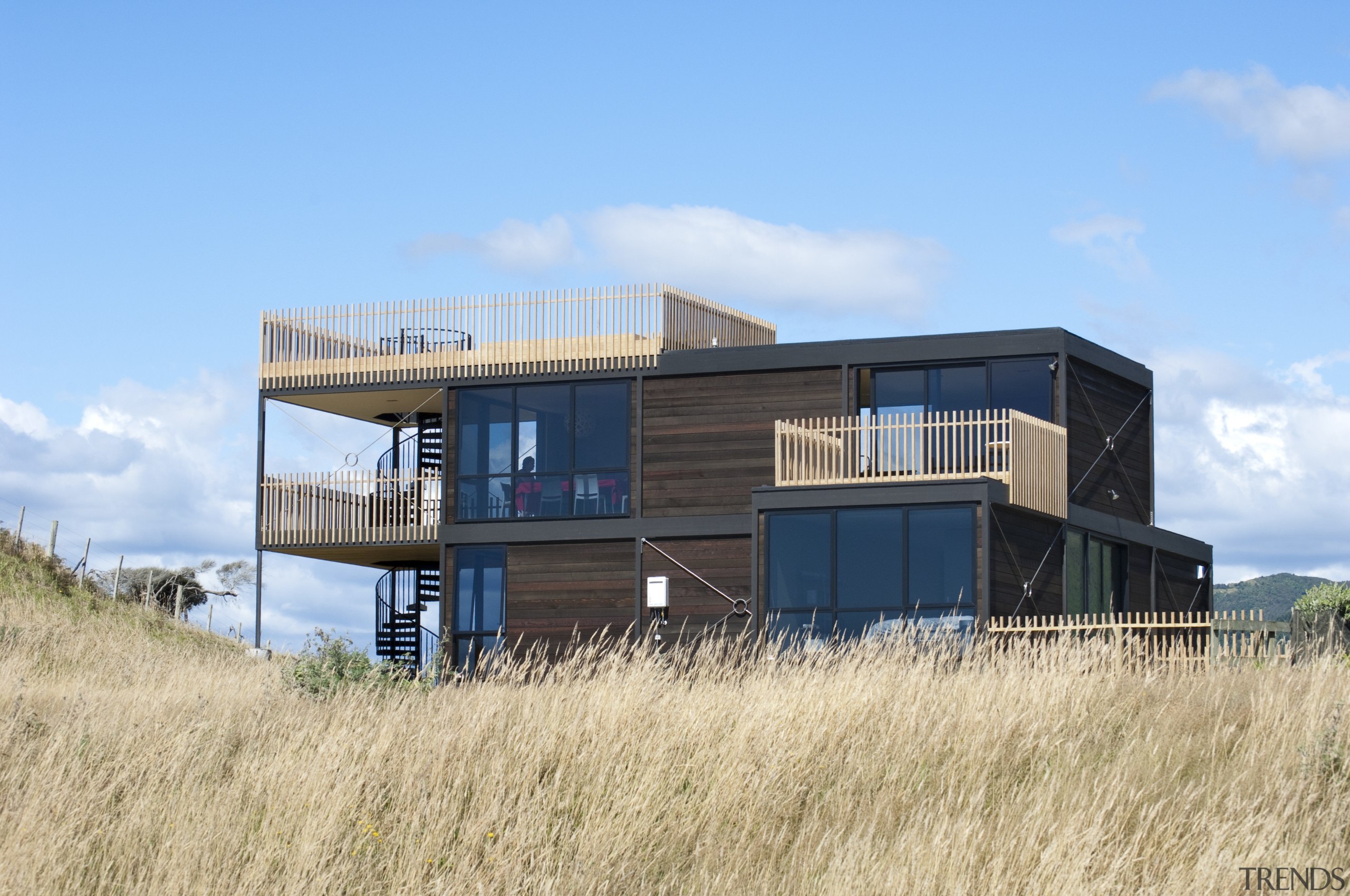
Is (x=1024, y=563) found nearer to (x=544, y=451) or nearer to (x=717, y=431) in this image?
(x=717, y=431)

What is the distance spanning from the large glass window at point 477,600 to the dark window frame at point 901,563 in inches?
194

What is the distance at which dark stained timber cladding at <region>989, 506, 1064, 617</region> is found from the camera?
20.0 m

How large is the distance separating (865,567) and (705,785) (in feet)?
33.6

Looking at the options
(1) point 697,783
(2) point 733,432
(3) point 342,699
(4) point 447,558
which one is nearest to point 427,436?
(4) point 447,558

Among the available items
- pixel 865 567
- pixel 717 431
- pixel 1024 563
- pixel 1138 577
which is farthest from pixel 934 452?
pixel 1138 577

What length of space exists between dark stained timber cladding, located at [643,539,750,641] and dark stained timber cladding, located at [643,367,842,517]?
54 cm

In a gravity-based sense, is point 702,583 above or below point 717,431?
below

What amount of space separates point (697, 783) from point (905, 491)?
10317 mm

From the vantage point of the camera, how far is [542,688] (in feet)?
39.1

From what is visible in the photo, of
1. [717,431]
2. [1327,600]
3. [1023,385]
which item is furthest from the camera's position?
[1327,600]

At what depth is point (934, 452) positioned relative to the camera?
70.2 feet

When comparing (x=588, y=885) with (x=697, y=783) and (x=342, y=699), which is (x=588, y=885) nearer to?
(x=697, y=783)

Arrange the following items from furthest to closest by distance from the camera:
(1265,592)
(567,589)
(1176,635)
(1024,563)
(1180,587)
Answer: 1. (1265,592)
2. (1180,587)
3. (567,589)
4. (1024,563)
5. (1176,635)

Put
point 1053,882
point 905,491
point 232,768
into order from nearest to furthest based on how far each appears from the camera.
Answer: point 1053,882, point 232,768, point 905,491
